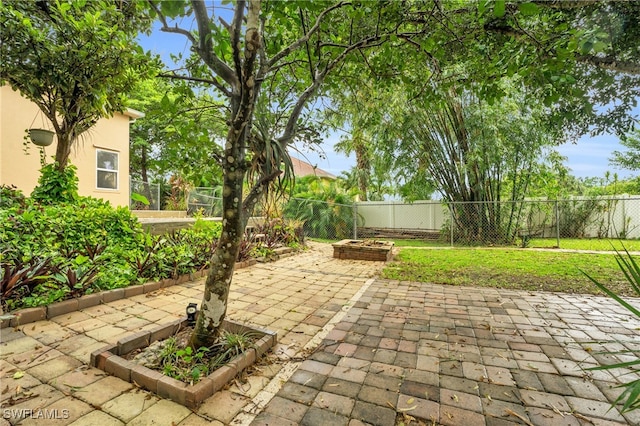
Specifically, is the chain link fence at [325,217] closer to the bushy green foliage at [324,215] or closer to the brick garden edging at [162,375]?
the bushy green foliage at [324,215]

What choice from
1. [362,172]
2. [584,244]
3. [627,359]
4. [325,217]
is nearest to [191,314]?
[627,359]

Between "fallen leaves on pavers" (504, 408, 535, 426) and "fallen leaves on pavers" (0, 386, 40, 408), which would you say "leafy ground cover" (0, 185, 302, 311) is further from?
"fallen leaves on pavers" (504, 408, 535, 426)

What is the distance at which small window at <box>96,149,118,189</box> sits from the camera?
333 inches

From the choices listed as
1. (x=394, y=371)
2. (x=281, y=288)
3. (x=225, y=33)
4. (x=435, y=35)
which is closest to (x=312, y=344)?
(x=394, y=371)

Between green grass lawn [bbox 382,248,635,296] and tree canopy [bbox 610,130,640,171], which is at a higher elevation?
tree canopy [bbox 610,130,640,171]

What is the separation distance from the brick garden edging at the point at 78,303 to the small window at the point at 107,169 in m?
6.36

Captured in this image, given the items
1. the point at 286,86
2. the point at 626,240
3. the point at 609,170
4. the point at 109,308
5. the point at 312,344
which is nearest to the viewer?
the point at 312,344

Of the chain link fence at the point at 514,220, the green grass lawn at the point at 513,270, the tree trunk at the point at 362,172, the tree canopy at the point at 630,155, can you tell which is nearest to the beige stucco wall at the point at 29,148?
the green grass lawn at the point at 513,270

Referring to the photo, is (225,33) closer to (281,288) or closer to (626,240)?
(281,288)

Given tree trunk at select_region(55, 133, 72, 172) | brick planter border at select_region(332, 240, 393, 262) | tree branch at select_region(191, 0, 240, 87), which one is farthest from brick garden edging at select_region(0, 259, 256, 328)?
brick planter border at select_region(332, 240, 393, 262)

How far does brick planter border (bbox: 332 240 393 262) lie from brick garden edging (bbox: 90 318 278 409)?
4285 millimetres

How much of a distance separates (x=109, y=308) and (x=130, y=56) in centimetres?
316

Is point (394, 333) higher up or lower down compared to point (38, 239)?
lower down

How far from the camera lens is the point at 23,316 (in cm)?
257
